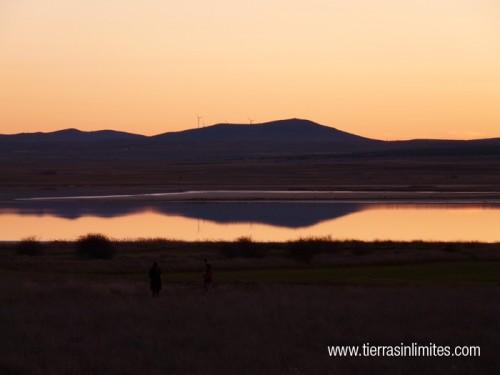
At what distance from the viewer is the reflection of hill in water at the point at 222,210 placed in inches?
2061

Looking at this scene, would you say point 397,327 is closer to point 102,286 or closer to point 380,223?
point 102,286

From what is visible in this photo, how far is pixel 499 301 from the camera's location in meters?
18.3

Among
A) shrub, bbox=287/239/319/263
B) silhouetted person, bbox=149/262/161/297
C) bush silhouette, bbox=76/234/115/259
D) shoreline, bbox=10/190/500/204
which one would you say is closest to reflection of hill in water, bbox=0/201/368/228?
shoreline, bbox=10/190/500/204

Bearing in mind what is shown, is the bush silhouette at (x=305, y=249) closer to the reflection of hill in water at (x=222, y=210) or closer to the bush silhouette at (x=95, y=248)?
the bush silhouette at (x=95, y=248)

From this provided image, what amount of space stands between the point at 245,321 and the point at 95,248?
18476mm

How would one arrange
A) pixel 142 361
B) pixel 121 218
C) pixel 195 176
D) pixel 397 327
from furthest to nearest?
pixel 195 176, pixel 121 218, pixel 397 327, pixel 142 361

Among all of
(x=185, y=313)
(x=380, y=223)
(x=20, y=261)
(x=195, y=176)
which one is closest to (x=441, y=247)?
(x=380, y=223)

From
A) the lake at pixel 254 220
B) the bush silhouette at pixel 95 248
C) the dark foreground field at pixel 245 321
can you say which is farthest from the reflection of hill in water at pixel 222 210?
the dark foreground field at pixel 245 321

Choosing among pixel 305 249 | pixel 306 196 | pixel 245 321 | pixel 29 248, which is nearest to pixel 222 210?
pixel 306 196

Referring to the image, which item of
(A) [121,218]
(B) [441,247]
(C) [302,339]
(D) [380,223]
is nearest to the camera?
(C) [302,339]

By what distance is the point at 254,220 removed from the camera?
5150 cm

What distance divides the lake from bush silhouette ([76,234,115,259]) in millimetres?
A: 8077

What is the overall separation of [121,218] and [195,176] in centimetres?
5551

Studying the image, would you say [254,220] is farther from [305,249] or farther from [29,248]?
[29,248]
